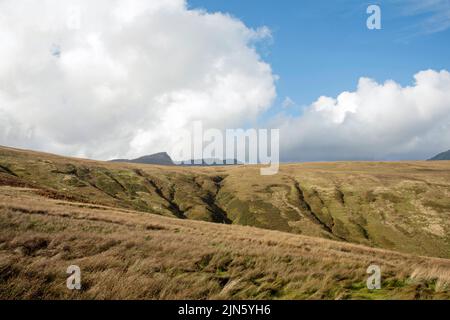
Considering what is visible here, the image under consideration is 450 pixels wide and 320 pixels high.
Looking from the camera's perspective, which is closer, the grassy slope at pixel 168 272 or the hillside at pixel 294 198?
the grassy slope at pixel 168 272

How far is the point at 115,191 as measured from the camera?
142750 millimetres

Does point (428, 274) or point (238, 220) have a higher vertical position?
point (428, 274)

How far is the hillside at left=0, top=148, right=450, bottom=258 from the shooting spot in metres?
122

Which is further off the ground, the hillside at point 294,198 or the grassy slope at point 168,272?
the grassy slope at point 168,272

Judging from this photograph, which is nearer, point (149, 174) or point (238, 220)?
point (238, 220)

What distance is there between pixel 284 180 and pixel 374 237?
215ft

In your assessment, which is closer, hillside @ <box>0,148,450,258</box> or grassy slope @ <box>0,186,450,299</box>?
grassy slope @ <box>0,186,450,299</box>

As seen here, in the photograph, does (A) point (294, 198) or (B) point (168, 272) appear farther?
(A) point (294, 198)

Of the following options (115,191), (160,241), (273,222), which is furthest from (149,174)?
(160,241)

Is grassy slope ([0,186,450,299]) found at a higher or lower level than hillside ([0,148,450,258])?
higher

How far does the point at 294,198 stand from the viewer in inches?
6122

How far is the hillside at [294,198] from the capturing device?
4823 inches
